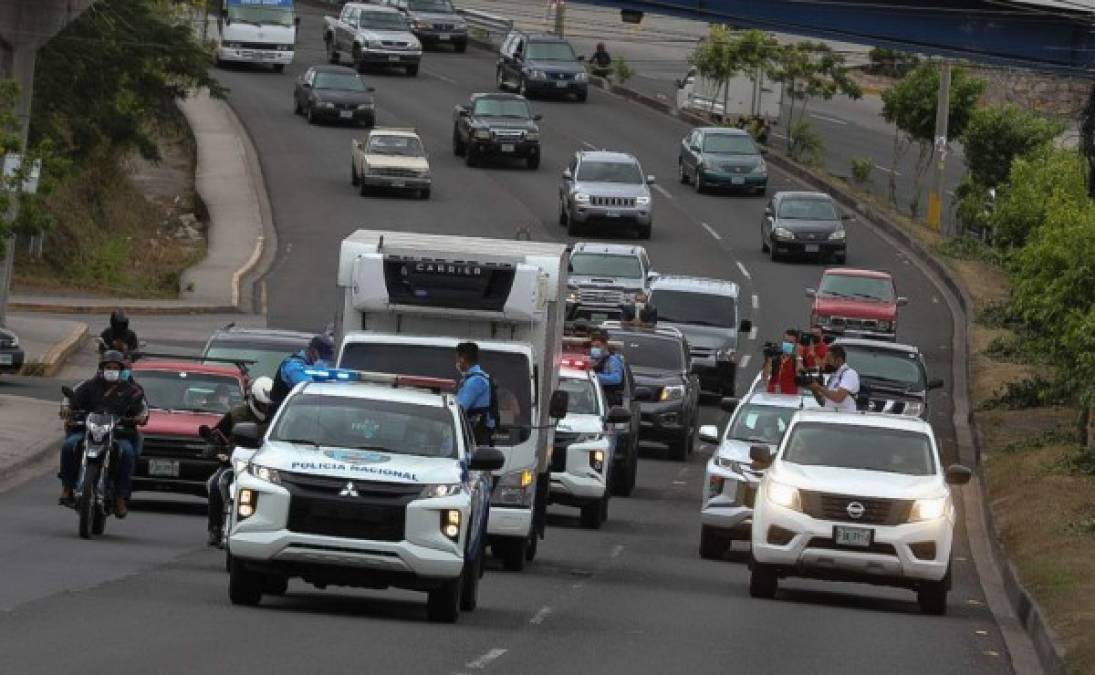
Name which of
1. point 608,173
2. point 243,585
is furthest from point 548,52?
point 243,585

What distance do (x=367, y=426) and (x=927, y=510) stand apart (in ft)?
18.9

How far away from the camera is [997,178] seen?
Answer: 68.6 meters

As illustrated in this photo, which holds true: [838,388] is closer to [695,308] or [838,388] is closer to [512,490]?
[512,490]

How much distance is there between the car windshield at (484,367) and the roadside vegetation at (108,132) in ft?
106

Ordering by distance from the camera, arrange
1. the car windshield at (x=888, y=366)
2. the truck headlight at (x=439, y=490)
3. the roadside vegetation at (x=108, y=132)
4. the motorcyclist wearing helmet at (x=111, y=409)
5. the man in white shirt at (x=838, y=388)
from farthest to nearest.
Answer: the roadside vegetation at (x=108, y=132) → the car windshield at (x=888, y=366) → the man in white shirt at (x=838, y=388) → the motorcyclist wearing helmet at (x=111, y=409) → the truck headlight at (x=439, y=490)

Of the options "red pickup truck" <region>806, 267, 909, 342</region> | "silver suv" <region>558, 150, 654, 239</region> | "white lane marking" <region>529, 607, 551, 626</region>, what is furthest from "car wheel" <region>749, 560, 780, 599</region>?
"silver suv" <region>558, 150, 654, 239</region>

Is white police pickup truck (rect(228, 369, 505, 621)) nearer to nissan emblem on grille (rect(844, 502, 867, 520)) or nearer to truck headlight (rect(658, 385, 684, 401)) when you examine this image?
nissan emblem on grille (rect(844, 502, 867, 520))

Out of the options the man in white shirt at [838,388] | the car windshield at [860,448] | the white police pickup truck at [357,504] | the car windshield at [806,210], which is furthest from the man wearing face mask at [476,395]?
the car windshield at [806,210]

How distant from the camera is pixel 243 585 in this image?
58.4 ft

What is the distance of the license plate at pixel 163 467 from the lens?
25828 millimetres

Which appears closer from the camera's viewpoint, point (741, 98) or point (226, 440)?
point (226, 440)

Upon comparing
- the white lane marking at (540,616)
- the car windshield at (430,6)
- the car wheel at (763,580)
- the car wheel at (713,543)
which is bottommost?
the car wheel at (713,543)

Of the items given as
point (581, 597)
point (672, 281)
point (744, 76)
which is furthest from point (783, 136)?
point (581, 597)

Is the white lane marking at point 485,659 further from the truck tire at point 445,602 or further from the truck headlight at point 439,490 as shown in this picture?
the truck headlight at point 439,490
